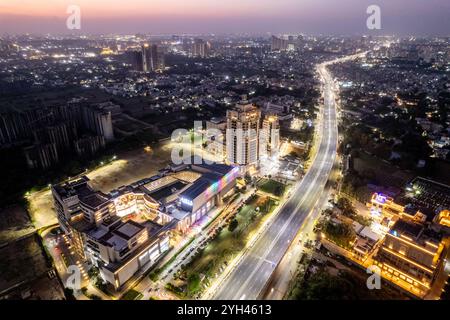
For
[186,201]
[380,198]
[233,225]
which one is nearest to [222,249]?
[233,225]

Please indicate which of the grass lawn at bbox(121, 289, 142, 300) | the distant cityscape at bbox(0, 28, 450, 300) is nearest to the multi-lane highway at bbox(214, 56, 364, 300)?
the distant cityscape at bbox(0, 28, 450, 300)

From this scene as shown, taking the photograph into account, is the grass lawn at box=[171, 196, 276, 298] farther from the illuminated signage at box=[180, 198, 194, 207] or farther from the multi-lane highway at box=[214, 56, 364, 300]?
the illuminated signage at box=[180, 198, 194, 207]

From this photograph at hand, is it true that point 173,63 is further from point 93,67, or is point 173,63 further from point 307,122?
point 307,122

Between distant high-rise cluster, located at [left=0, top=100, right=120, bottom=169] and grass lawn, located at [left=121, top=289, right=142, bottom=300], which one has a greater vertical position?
distant high-rise cluster, located at [left=0, top=100, right=120, bottom=169]

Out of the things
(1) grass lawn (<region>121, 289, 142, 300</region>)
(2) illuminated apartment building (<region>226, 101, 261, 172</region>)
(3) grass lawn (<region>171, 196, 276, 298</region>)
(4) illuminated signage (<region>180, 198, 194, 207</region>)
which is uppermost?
(2) illuminated apartment building (<region>226, 101, 261, 172</region>)

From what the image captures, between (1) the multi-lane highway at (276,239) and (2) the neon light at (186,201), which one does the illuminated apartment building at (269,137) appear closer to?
(1) the multi-lane highway at (276,239)

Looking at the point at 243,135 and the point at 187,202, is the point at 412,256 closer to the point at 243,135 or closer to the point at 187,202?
the point at 187,202

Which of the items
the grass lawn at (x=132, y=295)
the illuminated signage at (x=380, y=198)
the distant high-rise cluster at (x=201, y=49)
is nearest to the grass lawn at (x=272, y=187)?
the illuminated signage at (x=380, y=198)
